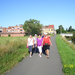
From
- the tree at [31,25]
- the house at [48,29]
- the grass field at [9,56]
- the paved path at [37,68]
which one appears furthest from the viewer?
the house at [48,29]

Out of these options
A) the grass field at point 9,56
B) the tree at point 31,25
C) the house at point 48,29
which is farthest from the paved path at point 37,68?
the house at point 48,29

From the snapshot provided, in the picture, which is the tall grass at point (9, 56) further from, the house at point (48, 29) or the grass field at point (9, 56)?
the house at point (48, 29)

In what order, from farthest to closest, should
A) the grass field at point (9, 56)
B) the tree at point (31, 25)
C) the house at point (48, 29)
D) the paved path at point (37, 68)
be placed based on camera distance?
the house at point (48, 29)
the tree at point (31, 25)
the grass field at point (9, 56)
the paved path at point (37, 68)

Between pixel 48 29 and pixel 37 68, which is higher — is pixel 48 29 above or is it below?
above

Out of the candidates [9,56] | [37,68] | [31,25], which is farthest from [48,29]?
[37,68]

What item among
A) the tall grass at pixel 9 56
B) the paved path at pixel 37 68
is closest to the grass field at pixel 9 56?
the tall grass at pixel 9 56

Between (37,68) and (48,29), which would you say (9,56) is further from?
(48,29)

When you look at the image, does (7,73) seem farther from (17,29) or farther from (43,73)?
(17,29)

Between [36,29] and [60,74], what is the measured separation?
63344 mm

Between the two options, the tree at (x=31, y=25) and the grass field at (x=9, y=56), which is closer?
the grass field at (x=9, y=56)

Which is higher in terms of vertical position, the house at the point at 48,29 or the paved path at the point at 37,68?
the house at the point at 48,29

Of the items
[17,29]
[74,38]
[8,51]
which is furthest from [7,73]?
[17,29]

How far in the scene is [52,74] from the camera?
13.7 feet

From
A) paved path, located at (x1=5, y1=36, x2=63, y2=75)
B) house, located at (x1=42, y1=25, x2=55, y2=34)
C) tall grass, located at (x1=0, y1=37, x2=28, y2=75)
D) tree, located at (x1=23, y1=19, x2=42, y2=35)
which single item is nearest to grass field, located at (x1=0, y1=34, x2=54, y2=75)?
tall grass, located at (x1=0, y1=37, x2=28, y2=75)
